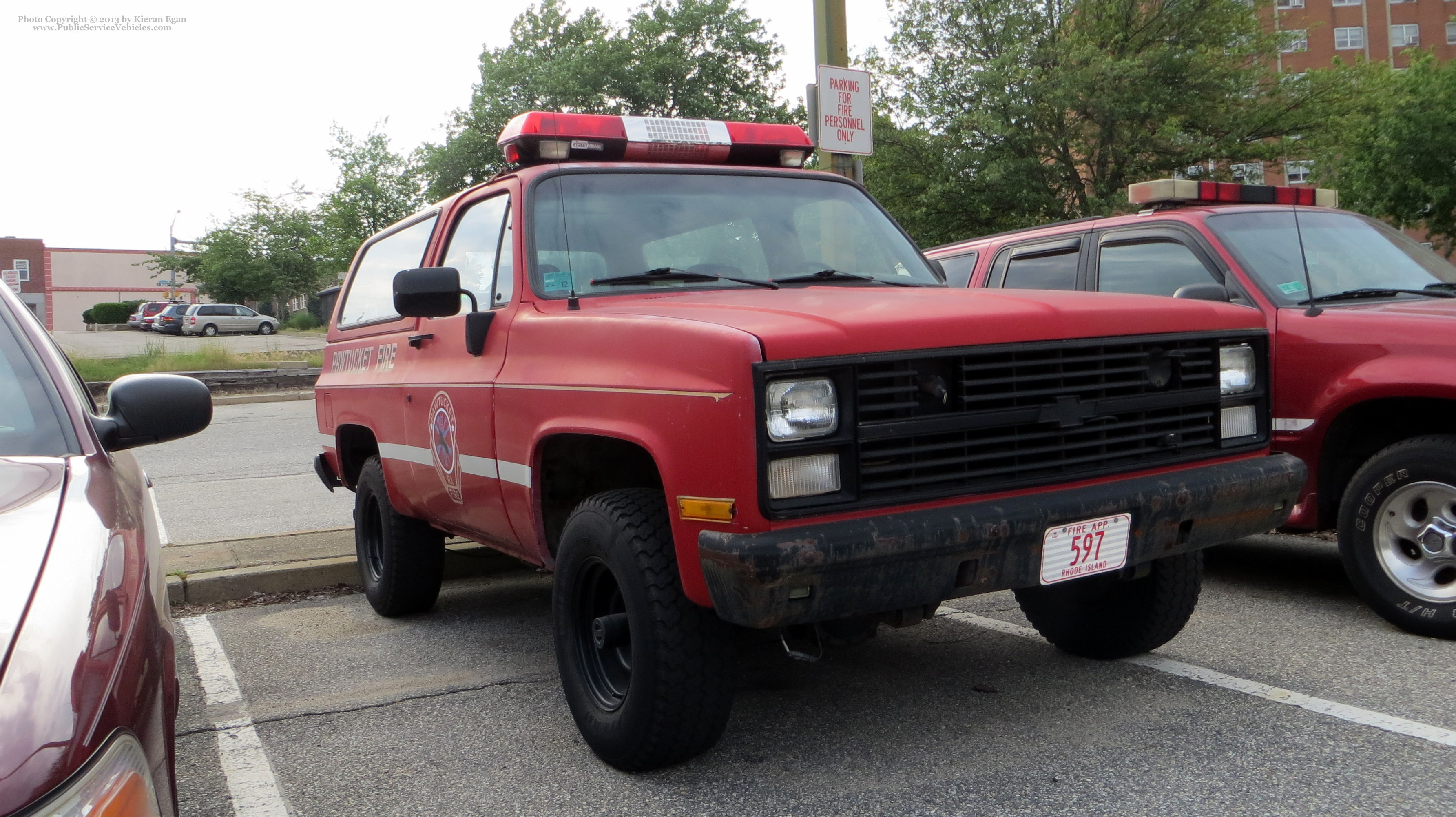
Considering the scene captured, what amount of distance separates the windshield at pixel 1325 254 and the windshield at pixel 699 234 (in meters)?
1.89

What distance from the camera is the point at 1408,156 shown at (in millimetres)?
30172

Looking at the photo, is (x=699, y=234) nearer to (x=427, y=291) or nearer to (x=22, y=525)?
(x=427, y=291)

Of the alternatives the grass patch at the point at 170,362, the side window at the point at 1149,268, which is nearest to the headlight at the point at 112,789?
the side window at the point at 1149,268

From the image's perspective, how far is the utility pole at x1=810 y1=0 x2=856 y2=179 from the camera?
760 centimetres

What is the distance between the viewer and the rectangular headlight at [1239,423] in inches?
142

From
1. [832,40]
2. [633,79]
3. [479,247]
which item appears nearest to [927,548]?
[479,247]

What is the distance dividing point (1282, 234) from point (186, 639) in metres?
5.35

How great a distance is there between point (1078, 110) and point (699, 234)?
20.5 meters

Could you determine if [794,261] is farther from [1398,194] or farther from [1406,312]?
[1398,194]

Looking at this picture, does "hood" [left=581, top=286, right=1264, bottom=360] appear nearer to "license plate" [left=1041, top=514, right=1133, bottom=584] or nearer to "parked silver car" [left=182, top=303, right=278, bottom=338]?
"license plate" [left=1041, top=514, right=1133, bottom=584]

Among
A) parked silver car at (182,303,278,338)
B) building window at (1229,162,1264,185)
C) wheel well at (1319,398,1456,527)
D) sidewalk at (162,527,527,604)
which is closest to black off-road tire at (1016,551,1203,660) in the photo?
wheel well at (1319,398,1456,527)

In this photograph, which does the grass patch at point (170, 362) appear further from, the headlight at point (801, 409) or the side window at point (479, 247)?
the headlight at point (801, 409)

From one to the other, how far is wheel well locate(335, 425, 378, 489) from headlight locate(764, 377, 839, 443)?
3.46 meters

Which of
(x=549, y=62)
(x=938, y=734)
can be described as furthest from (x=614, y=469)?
(x=549, y=62)
